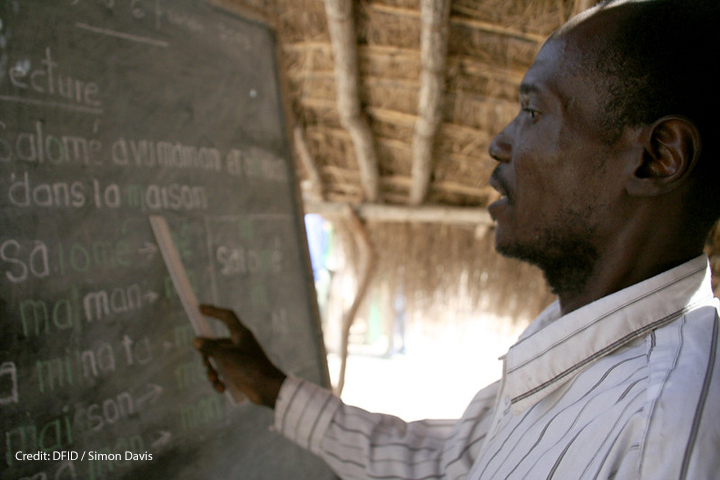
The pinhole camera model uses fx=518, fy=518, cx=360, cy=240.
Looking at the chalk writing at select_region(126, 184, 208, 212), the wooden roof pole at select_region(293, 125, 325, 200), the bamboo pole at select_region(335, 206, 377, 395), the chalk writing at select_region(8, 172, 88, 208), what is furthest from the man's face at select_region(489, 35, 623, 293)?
the bamboo pole at select_region(335, 206, 377, 395)

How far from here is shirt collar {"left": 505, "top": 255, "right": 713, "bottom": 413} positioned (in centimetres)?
76

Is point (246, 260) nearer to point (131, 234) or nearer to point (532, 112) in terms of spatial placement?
point (131, 234)

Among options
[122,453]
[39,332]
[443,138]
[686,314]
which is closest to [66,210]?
[39,332]

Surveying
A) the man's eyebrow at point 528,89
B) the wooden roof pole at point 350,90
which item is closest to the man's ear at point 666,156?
the man's eyebrow at point 528,89

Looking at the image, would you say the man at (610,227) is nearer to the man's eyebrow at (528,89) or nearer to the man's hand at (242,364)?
the man's eyebrow at (528,89)

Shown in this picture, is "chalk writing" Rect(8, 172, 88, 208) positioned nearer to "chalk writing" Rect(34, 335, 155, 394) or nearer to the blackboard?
the blackboard

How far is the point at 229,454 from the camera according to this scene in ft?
4.15

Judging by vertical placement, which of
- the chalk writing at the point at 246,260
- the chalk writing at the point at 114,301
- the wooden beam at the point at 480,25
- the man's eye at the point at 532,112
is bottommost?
the chalk writing at the point at 114,301

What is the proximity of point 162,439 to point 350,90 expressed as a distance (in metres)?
2.21

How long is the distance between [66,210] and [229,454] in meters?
0.69

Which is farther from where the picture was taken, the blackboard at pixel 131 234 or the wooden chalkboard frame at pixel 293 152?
the wooden chalkboard frame at pixel 293 152

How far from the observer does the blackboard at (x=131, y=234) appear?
920 mm

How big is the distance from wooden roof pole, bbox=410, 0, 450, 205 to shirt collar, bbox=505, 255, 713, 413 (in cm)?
172

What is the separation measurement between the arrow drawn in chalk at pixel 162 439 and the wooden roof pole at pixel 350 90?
6.01 ft
